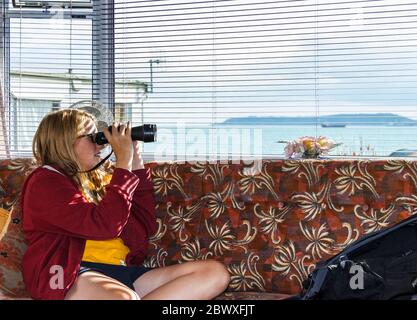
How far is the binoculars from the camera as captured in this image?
2.42 m

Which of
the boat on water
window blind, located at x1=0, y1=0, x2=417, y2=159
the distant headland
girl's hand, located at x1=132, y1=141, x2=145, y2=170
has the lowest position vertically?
girl's hand, located at x1=132, y1=141, x2=145, y2=170

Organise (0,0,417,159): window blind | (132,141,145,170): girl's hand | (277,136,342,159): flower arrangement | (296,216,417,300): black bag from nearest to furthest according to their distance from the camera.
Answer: (296,216,417,300): black bag, (132,141,145,170): girl's hand, (277,136,342,159): flower arrangement, (0,0,417,159): window blind

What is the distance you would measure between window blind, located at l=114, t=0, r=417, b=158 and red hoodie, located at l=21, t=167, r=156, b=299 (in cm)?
123

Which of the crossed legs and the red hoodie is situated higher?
the red hoodie

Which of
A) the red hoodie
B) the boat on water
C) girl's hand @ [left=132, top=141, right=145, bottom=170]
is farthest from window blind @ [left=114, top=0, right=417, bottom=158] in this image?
the red hoodie

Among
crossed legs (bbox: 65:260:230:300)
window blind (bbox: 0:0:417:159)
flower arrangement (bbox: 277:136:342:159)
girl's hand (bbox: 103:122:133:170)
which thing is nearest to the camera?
crossed legs (bbox: 65:260:230:300)

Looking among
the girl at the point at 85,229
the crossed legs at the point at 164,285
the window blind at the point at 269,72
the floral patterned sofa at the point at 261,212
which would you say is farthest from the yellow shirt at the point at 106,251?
the window blind at the point at 269,72

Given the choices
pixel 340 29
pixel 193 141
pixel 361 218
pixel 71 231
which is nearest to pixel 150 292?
pixel 71 231

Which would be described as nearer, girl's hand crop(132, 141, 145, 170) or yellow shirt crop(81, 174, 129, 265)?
yellow shirt crop(81, 174, 129, 265)

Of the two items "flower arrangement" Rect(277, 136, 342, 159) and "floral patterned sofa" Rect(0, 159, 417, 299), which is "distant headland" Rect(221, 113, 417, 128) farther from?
"floral patterned sofa" Rect(0, 159, 417, 299)

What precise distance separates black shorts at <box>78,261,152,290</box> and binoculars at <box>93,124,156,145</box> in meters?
0.41

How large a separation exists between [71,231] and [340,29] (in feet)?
5.51

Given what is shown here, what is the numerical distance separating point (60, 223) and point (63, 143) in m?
0.29

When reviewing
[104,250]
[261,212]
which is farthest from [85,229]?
[261,212]
